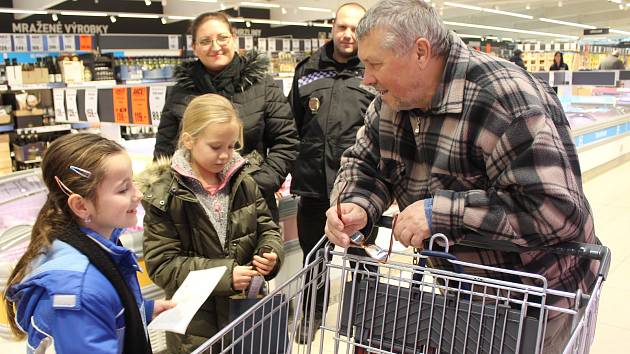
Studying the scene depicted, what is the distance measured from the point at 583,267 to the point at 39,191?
2726 millimetres

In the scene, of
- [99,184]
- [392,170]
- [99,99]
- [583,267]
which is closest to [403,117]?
[392,170]

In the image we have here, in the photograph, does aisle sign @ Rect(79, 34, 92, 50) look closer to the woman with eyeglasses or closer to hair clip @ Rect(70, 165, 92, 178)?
the woman with eyeglasses

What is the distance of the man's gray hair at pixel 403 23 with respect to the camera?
1345mm

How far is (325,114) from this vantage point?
2.80 m

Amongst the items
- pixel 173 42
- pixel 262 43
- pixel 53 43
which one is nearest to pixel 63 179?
pixel 53 43

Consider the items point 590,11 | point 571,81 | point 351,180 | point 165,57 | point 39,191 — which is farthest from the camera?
point 165,57

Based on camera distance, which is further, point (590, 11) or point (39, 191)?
point (590, 11)

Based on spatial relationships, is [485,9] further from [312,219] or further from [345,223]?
[345,223]

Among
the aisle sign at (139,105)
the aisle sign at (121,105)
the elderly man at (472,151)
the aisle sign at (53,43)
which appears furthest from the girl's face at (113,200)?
the aisle sign at (53,43)

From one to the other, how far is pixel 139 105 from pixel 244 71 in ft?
7.33

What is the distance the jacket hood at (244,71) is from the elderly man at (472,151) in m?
1.20

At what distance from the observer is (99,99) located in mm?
5113

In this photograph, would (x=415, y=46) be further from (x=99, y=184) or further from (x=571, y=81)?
(x=571, y=81)

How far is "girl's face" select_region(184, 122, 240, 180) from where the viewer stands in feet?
6.95
